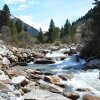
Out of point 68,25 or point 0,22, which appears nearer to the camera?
point 0,22

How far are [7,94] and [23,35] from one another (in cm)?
7315

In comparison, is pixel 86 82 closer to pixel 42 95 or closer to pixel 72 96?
pixel 72 96

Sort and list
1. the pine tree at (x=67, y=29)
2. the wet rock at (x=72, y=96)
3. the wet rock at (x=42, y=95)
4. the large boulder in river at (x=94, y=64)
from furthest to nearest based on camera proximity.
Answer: the pine tree at (x=67, y=29)
the large boulder in river at (x=94, y=64)
the wet rock at (x=72, y=96)
the wet rock at (x=42, y=95)

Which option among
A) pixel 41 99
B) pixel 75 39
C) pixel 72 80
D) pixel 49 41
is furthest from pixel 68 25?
pixel 41 99

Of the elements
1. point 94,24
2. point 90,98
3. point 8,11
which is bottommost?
point 90,98

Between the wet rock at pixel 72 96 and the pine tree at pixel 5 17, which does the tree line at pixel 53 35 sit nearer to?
the pine tree at pixel 5 17

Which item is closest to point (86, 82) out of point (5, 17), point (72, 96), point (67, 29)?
point (72, 96)

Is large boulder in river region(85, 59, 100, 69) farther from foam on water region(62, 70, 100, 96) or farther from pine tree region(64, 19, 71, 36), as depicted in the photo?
pine tree region(64, 19, 71, 36)

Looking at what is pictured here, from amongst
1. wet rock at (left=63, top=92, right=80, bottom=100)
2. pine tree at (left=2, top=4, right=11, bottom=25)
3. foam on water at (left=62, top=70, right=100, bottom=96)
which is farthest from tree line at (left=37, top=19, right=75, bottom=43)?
wet rock at (left=63, top=92, right=80, bottom=100)

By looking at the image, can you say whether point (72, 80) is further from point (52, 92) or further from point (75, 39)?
point (75, 39)

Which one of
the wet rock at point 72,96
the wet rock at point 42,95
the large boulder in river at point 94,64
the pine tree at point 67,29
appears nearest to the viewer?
the wet rock at point 42,95

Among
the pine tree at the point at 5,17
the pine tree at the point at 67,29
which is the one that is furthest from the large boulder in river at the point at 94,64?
the pine tree at the point at 67,29

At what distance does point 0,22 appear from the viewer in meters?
79.8

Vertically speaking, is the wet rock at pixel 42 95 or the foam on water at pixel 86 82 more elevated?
the wet rock at pixel 42 95
